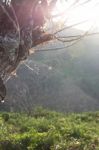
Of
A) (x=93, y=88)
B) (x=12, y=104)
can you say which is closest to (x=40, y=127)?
(x=12, y=104)

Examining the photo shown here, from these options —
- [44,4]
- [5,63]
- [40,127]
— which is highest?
[44,4]

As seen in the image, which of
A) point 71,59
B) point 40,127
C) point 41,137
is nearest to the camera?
point 41,137

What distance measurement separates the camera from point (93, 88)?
46.3m

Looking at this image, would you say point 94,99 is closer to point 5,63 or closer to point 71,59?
point 71,59

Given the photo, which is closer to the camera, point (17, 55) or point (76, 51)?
point (17, 55)

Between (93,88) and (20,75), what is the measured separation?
7.80 metres

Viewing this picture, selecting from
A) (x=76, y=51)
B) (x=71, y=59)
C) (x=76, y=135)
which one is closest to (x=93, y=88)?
(x=71, y=59)

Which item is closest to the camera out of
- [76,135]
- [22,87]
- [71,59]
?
[76,135]

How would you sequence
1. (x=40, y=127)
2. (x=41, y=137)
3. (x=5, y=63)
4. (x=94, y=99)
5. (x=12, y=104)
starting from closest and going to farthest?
1. (x=5, y=63)
2. (x=41, y=137)
3. (x=40, y=127)
4. (x=12, y=104)
5. (x=94, y=99)

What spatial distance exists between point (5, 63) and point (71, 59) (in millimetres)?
47786

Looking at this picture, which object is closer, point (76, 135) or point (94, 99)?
point (76, 135)

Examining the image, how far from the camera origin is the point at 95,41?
59625mm

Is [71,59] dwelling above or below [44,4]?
below

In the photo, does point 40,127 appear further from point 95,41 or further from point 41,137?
point 95,41
